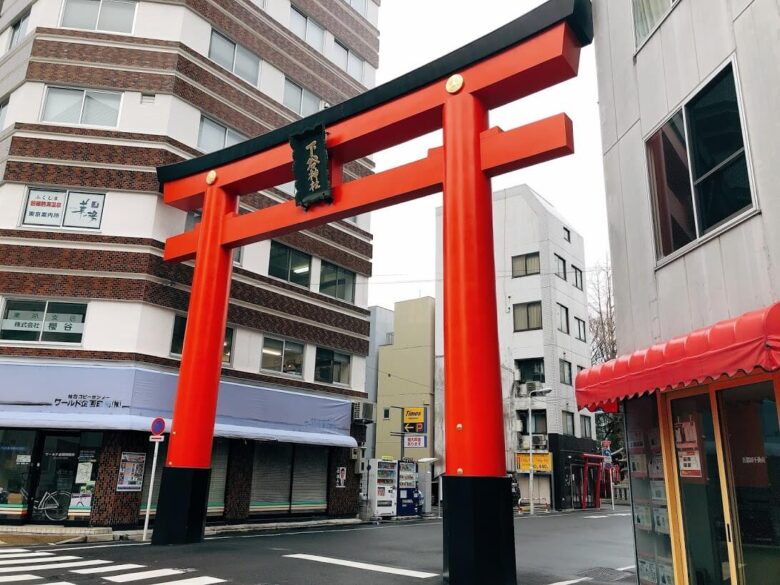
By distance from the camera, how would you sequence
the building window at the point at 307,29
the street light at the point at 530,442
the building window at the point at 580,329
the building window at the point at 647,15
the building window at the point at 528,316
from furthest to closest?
the building window at the point at 580,329 < the building window at the point at 528,316 < the street light at the point at 530,442 < the building window at the point at 307,29 < the building window at the point at 647,15

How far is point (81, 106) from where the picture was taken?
16906mm

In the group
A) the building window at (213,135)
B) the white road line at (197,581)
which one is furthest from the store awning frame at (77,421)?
the building window at (213,135)

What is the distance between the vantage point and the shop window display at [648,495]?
710 centimetres

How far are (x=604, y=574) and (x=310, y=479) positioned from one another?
440 inches

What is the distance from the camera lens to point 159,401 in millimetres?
15109

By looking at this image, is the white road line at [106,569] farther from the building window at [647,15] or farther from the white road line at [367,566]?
the building window at [647,15]

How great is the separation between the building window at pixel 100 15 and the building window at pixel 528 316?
25.9 m

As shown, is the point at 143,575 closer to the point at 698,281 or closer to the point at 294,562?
the point at 294,562

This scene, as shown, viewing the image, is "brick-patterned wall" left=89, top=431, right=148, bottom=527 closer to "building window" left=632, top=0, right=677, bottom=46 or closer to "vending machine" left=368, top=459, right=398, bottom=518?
"vending machine" left=368, top=459, right=398, bottom=518

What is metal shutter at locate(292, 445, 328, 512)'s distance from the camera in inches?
736

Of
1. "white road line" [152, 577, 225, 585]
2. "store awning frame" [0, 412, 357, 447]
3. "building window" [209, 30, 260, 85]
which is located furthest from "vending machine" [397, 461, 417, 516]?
"building window" [209, 30, 260, 85]

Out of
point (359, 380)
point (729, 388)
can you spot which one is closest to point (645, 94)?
point (729, 388)


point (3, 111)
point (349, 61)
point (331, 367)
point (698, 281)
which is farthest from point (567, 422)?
point (3, 111)

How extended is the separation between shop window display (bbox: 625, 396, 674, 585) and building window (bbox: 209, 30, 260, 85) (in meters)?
16.9
